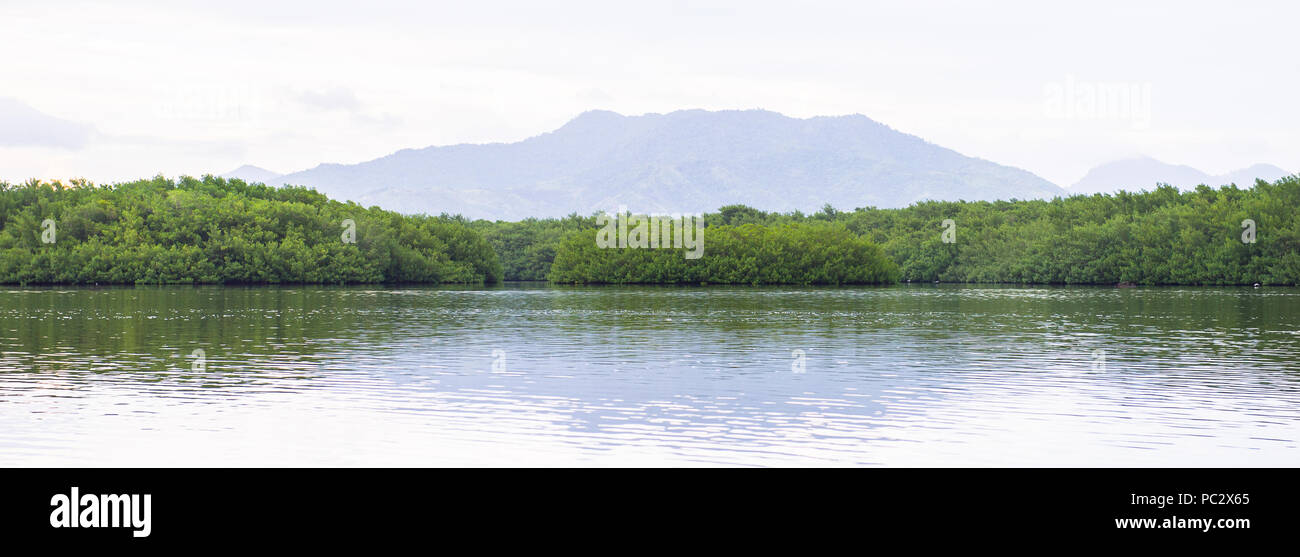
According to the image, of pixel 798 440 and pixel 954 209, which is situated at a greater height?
pixel 954 209

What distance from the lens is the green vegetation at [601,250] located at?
10775cm

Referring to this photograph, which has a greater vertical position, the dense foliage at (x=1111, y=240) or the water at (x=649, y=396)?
the dense foliage at (x=1111, y=240)

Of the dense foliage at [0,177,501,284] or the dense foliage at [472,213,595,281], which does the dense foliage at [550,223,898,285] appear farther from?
the dense foliage at [472,213,595,281]

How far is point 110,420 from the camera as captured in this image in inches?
687

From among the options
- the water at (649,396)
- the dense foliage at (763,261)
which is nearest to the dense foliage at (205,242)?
the dense foliage at (763,261)

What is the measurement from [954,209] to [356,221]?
7202 centimetres

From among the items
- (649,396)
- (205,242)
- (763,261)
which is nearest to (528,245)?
(763,261)

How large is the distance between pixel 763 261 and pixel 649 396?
100954 millimetres

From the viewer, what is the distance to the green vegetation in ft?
354

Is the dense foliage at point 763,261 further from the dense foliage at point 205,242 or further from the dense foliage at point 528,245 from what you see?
the dense foliage at point 528,245

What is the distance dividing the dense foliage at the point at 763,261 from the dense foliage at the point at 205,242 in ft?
57.1

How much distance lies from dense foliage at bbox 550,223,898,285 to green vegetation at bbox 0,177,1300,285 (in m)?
0.13
